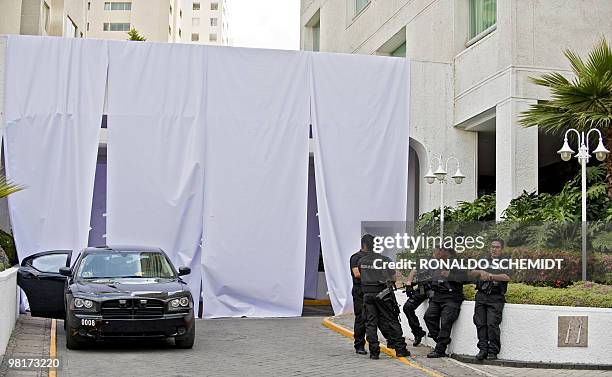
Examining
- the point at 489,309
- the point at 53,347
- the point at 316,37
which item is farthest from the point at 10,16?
the point at 489,309

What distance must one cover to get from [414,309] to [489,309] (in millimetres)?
1791

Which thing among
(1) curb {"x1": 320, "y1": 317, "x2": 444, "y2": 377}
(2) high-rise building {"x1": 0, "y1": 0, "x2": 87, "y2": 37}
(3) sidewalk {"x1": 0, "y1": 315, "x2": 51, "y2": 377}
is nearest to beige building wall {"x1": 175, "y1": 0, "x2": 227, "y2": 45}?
(2) high-rise building {"x1": 0, "y1": 0, "x2": 87, "y2": 37}

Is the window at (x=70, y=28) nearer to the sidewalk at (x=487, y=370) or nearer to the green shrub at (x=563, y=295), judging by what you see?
the sidewalk at (x=487, y=370)

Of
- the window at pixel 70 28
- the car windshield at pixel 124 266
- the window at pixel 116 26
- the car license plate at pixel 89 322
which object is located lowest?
the car license plate at pixel 89 322

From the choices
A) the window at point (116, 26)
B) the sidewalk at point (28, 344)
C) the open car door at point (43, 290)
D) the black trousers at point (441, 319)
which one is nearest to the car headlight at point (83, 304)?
the sidewalk at point (28, 344)

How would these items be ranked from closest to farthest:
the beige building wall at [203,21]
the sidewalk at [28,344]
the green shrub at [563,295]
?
the sidewalk at [28,344], the green shrub at [563,295], the beige building wall at [203,21]

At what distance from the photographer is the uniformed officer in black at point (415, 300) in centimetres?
1227

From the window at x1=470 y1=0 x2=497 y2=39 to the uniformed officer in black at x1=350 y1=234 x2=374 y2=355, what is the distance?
341 inches

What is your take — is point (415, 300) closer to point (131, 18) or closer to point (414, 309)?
point (414, 309)

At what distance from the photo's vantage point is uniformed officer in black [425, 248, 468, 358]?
1143cm

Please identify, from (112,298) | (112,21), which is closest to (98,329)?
(112,298)

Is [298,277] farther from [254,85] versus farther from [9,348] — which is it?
[9,348]

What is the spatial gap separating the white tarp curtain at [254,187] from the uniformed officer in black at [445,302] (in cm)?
673

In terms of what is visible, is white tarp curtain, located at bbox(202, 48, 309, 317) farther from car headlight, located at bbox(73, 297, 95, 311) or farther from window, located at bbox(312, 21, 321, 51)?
window, located at bbox(312, 21, 321, 51)
